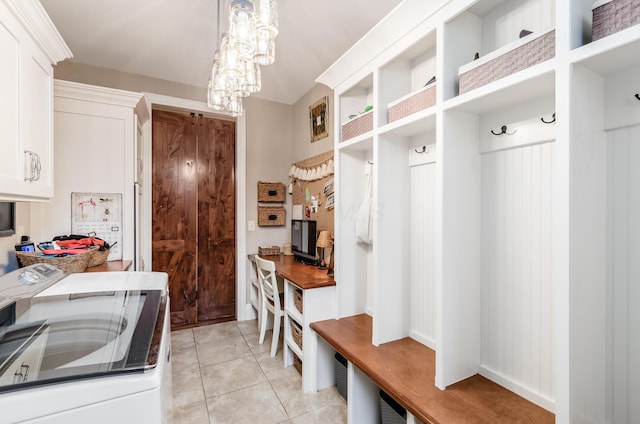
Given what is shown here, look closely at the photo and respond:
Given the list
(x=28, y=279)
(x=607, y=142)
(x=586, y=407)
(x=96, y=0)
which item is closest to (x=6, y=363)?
(x=28, y=279)

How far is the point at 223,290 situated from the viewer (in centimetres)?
354

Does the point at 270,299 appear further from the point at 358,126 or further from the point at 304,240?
the point at 358,126

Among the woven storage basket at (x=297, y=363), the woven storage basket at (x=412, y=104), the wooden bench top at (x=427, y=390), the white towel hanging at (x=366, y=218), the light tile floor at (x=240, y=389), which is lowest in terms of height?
the light tile floor at (x=240, y=389)

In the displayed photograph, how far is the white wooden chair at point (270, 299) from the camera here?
101 inches

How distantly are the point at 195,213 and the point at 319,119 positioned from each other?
69.1 inches

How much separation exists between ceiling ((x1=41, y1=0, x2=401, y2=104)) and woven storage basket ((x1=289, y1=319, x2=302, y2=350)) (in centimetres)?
230

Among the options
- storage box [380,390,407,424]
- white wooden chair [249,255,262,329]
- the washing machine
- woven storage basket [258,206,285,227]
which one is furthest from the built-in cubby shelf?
woven storage basket [258,206,285,227]

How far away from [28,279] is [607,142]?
2.44 m

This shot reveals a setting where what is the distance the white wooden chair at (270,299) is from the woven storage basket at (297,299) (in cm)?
24

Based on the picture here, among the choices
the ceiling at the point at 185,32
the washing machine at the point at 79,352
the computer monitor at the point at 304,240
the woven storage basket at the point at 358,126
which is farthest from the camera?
the computer monitor at the point at 304,240

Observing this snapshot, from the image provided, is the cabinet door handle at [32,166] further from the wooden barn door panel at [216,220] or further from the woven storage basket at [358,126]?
the wooden barn door panel at [216,220]

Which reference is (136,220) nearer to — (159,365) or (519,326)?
(159,365)

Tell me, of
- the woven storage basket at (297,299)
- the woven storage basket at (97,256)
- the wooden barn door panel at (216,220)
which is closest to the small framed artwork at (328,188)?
the woven storage basket at (297,299)

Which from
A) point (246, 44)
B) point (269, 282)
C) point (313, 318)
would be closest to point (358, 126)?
point (246, 44)
